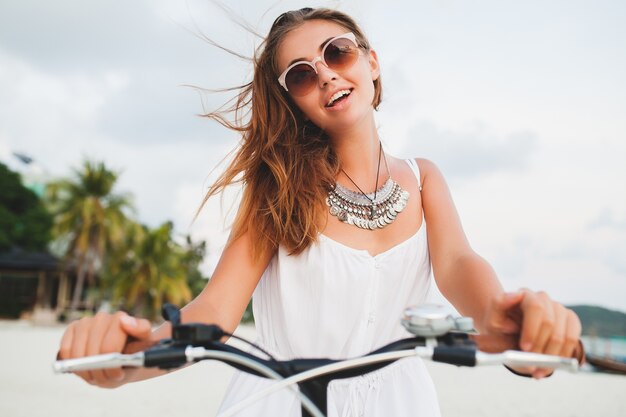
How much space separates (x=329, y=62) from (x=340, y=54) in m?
0.06

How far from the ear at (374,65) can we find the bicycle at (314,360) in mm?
1763

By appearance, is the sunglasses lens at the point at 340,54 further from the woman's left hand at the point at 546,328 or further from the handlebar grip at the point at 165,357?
the handlebar grip at the point at 165,357

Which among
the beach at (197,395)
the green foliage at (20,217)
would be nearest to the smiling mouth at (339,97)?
the beach at (197,395)

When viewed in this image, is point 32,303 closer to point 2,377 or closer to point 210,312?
point 2,377

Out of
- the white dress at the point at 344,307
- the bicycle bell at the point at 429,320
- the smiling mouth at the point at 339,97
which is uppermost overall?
the smiling mouth at the point at 339,97

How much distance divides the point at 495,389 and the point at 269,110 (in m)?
14.6

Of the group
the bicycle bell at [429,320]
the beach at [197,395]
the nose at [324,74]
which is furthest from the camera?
the beach at [197,395]

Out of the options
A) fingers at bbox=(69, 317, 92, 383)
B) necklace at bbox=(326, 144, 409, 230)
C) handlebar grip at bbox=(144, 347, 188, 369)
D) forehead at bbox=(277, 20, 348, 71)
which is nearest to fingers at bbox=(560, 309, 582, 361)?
handlebar grip at bbox=(144, 347, 188, 369)

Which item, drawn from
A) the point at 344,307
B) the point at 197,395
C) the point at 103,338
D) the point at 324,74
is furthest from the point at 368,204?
the point at 197,395

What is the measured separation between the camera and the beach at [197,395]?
10.9 meters

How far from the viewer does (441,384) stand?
15945 millimetres

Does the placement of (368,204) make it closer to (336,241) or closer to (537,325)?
(336,241)

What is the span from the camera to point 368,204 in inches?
→ 93.8

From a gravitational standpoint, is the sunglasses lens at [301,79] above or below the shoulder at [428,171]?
above
